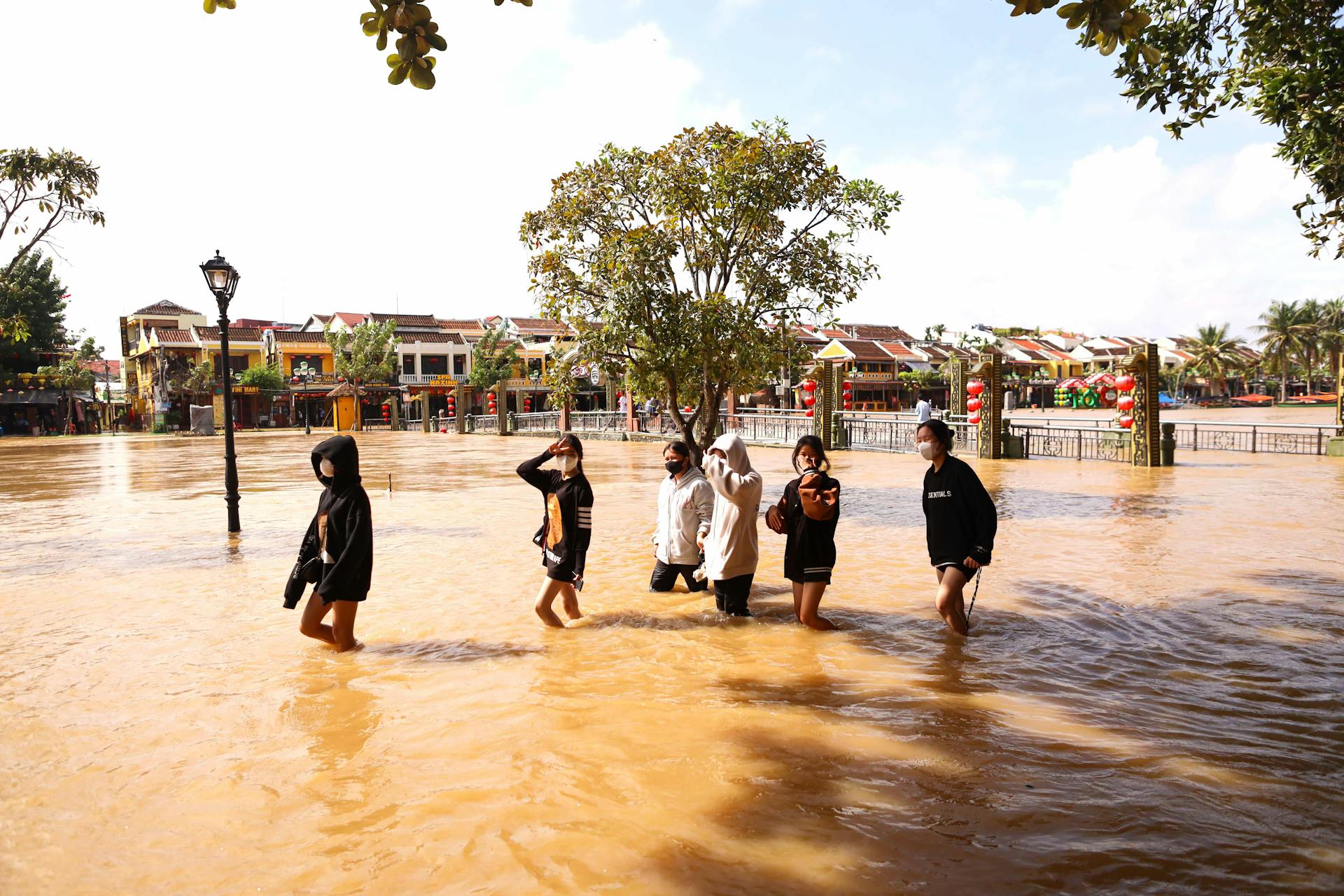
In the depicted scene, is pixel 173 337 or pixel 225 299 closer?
pixel 225 299

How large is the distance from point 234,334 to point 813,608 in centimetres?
6304

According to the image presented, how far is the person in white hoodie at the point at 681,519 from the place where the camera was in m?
6.87

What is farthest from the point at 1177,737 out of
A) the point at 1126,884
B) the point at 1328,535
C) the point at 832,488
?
the point at 1328,535

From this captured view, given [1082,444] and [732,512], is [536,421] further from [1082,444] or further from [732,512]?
[732,512]

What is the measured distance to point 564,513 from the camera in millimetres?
6141

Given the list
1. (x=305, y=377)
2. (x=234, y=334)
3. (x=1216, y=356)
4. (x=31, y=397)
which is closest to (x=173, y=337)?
(x=234, y=334)

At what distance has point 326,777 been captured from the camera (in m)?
→ 4.07

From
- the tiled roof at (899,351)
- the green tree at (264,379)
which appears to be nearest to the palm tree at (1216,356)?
the tiled roof at (899,351)

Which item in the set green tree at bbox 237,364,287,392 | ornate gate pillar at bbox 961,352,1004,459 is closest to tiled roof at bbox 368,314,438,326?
green tree at bbox 237,364,287,392

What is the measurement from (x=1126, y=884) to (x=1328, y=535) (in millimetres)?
9623

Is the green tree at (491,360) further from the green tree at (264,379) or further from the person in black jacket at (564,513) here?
the person in black jacket at (564,513)

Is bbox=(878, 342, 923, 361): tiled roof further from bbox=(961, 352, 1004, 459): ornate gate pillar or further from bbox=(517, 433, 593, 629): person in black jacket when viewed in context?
bbox=(517, 433, 593, 629): person in black jacket

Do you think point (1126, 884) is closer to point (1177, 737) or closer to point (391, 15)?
point (1177, 737)

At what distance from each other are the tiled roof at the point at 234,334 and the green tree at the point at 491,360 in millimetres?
14969
